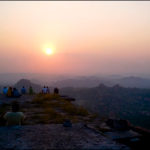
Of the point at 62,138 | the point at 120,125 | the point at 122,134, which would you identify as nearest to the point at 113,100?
the point at 120,125

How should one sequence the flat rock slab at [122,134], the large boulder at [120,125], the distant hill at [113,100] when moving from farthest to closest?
1. the distant hill at [113,100]
2. the large boulder at [120,125]
3. the flat rock slab at [122,134]

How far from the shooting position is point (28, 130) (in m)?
6.68

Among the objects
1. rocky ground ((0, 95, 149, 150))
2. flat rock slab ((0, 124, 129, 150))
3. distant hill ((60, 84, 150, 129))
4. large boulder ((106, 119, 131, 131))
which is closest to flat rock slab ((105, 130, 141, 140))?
rocky ground ((0, 95, 149, 150))

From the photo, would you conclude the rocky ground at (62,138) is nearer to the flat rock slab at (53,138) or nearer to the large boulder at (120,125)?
the flat rock slab at (53,138)

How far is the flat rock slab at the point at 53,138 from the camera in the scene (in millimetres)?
5039

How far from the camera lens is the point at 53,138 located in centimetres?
575

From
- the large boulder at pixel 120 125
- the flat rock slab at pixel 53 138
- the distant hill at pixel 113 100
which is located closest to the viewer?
the flat rock slab at pixel 53 138

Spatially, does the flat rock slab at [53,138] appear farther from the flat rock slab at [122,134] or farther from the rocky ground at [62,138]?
the flat rock slab at [122,134]

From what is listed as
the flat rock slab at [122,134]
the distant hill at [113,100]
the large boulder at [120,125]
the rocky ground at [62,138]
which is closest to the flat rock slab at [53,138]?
the rocky ground at [62,138]

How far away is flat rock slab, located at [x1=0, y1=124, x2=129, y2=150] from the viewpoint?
198 inches

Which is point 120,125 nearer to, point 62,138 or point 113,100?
point 62,138

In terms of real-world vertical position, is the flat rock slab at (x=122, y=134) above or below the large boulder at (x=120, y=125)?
below

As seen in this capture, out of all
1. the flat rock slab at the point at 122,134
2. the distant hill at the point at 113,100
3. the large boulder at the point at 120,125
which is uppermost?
the large boulder at the point at 120,125

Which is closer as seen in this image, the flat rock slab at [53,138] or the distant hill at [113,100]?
the flat rock slab at [53,138]
